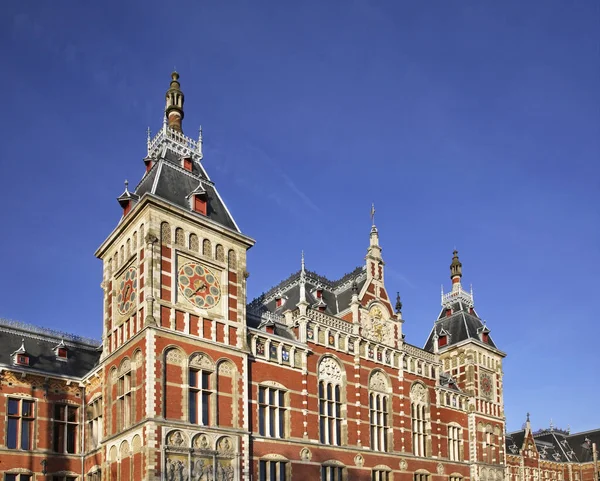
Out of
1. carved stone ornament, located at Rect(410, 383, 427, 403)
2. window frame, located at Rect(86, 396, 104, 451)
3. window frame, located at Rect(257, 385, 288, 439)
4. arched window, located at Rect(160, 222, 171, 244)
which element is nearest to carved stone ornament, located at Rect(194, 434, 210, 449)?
window frame, located at Rect(257, 385, 288, 439)

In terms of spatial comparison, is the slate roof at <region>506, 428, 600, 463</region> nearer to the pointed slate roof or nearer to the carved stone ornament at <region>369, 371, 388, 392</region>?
the carved stone ornament at <region>369, 371, 388, 392</region>

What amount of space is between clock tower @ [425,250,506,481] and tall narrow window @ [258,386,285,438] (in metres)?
21.2

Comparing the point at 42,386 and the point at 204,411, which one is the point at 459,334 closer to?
the point at 204,411

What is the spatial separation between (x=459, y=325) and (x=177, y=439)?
3905 cm

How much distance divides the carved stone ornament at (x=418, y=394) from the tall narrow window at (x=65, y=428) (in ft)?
83.4

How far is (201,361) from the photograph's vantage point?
3847 centimetres

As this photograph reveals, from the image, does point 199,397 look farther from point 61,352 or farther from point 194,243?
point 61,352

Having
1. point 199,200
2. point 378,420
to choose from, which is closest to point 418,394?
point 378,420

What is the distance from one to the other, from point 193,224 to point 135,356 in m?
8.54

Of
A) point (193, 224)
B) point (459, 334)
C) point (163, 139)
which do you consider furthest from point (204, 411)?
point (459, 334)

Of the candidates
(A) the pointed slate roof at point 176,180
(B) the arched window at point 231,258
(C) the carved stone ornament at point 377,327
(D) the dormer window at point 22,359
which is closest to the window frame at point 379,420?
(C) the carved stone ornament at point 377,327

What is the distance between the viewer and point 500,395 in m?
66.8

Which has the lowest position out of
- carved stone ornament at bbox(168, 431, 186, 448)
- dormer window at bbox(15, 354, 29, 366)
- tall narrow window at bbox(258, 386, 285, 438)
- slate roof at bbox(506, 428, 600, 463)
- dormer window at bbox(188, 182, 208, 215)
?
slate roof at bbox(506, 428, 600, 463)

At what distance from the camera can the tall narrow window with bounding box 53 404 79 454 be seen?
138ft
